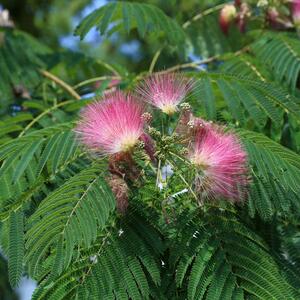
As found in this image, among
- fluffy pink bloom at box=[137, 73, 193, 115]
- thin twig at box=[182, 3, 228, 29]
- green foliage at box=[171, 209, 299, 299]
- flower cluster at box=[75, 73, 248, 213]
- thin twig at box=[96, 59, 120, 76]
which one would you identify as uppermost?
thin twig at box=[182, 3, 228, 29]

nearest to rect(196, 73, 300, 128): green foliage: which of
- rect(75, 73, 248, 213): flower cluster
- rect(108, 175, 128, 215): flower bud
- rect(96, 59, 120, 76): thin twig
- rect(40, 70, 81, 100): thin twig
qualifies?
rect(75, 73, 248, 213): flower cluster

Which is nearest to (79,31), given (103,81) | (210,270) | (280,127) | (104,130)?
(103,81)

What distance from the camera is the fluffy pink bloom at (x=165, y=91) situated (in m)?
2.19

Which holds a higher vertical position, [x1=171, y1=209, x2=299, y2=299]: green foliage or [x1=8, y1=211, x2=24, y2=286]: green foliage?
[x1=8, y1=211, x2=24, y2=286]: green foliage

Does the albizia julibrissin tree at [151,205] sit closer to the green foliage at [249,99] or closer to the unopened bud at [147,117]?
the unopened bud at [147,117]

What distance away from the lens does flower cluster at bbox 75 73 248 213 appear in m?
2.05

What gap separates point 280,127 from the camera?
2844 mm

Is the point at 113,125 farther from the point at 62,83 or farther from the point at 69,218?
the point at 62,83

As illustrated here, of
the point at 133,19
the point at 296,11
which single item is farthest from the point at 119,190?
the point at 296,11

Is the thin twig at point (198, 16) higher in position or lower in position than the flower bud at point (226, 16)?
higher

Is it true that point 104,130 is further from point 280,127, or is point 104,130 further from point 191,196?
point 280,127

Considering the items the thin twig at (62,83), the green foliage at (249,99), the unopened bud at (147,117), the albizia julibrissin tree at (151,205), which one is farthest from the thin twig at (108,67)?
the unopened bud at (147,117)

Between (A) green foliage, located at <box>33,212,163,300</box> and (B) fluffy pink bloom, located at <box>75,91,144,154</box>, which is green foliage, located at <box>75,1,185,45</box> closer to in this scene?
(B) fluffy pink bloom, located at <box>75,91,144,154</box>

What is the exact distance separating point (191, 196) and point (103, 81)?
1.63m
